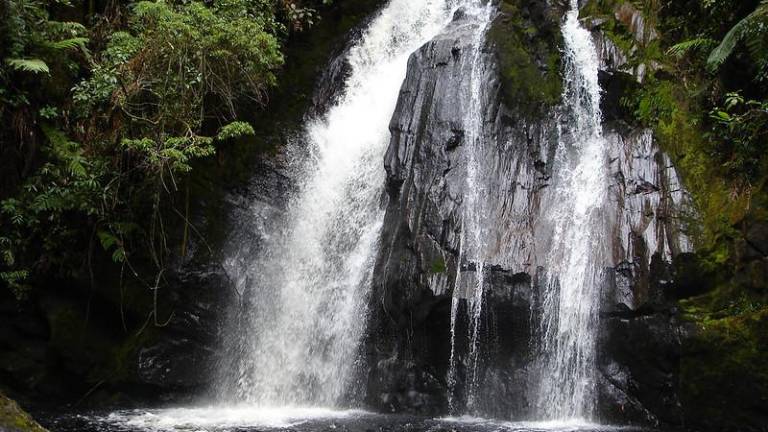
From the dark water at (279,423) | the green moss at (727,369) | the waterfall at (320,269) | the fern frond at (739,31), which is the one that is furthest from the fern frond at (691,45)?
the dark water at (279,423)

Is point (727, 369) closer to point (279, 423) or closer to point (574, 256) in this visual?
point (574, 256)

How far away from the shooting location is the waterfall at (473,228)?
8000 millimetres

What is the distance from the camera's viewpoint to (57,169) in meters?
8.38

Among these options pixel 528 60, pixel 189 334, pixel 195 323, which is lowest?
pixel 189 334

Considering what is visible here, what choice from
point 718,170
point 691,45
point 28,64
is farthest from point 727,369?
point 28,64

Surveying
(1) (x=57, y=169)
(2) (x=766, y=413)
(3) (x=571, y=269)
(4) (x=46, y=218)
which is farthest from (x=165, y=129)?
(2) (x=766, y=413)

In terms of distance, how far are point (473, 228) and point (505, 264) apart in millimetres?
802

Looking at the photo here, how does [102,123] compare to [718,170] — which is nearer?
[718,170]

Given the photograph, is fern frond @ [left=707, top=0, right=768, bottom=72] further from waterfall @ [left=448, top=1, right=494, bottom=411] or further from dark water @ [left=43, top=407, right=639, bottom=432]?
dark water @ [left=43, top=407, right=639, bottom=432]

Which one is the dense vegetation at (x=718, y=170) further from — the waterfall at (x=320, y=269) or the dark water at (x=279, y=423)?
the waterfall at (x=320, y=269)

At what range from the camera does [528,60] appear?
10.1 m

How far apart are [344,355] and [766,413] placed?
5.60 metres

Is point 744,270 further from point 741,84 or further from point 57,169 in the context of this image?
point 57,169

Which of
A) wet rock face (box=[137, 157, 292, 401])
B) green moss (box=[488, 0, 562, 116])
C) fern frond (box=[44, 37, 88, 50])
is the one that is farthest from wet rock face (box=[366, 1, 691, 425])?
fern frond (box=[44, 37, 88, 50])
